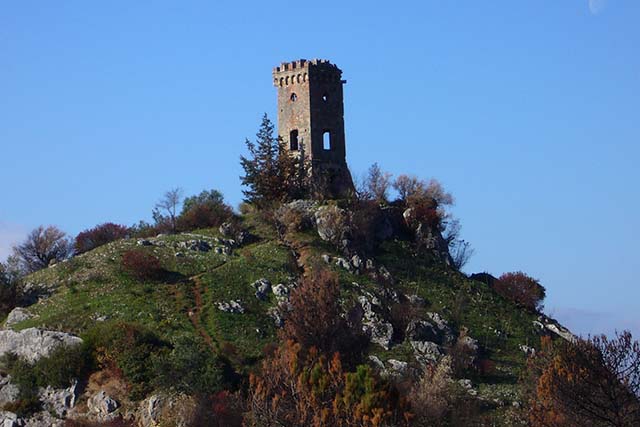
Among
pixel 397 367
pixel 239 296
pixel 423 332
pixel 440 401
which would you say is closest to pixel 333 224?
pixel 239 296

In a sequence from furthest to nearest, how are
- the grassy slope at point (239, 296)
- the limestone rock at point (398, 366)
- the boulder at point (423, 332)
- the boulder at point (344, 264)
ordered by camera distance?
the boulder at point (344, 264)
the boulder at point (423, 332)
the grassy slope at point (239, 296)
the limestone rock at point (398, 366)

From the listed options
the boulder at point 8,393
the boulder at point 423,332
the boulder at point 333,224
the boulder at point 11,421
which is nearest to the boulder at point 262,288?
the boulder at point 333,224

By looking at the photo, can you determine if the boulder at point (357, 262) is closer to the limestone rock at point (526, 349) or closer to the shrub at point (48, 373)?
the limestone rock at point (526, 349)

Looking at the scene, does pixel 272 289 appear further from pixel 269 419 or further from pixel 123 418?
pixel 269 419

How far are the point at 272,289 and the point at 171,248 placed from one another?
8.68 m

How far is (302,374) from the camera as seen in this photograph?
68875 millimetres

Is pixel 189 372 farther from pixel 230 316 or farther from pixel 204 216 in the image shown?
pixel 204 216

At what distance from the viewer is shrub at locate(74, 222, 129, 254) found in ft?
342

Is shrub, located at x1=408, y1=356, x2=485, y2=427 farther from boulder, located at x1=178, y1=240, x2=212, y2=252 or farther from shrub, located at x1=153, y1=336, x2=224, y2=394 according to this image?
boulder, located at x1=178, y1=240, x2=212, y2=252

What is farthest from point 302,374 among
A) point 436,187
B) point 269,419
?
point 436,187

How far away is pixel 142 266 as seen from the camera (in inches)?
3548

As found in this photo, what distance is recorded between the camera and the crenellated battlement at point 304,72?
100562mm

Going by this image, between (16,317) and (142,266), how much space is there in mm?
8240

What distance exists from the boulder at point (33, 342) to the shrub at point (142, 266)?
30.3 feet
